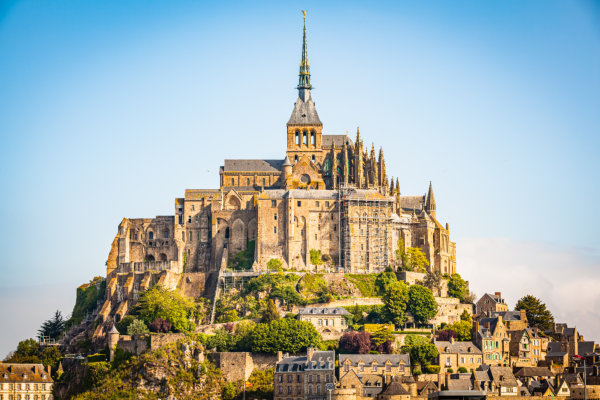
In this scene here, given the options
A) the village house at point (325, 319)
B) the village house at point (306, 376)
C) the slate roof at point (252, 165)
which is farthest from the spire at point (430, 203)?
the village house at point (306, 376)

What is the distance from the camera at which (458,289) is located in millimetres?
111812

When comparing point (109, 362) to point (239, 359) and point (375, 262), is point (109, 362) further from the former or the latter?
point (375, 262)

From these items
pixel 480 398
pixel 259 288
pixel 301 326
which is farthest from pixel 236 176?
pixel 480 398

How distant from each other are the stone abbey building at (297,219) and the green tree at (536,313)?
875 centimetres

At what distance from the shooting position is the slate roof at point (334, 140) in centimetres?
12112

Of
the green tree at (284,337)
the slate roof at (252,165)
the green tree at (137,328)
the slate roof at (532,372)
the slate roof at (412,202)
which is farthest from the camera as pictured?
the slate roof at (412,202)

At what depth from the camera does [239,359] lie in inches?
3757

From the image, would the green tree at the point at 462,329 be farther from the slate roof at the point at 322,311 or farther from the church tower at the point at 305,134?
the church tower at the point at 305,134

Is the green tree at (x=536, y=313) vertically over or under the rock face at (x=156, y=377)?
over

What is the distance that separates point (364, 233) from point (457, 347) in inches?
697

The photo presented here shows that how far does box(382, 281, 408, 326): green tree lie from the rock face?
1646 centimetres

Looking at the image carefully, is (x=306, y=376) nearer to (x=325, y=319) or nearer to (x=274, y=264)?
(x=325, y=319)

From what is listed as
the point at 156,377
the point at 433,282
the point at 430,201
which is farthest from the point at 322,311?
the point at 430,201

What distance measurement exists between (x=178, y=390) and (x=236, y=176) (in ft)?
101
